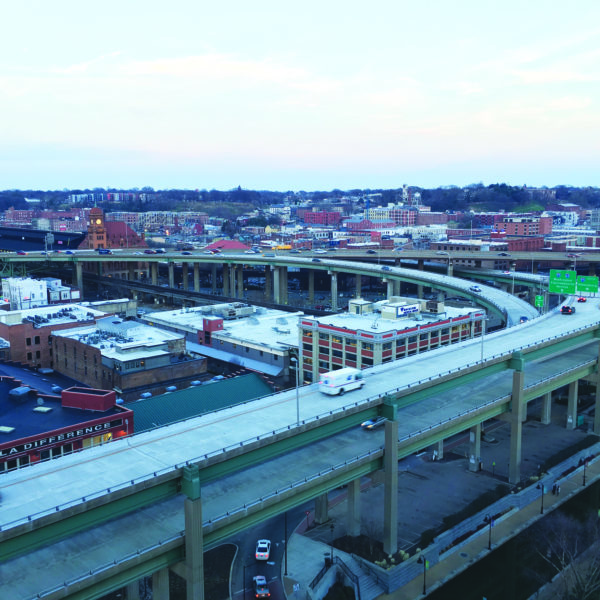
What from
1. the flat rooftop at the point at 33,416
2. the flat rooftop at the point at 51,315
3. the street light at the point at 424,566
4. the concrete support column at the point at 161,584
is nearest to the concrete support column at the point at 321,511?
the street light at the point at 424,566

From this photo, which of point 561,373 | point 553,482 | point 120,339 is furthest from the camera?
point 120,339

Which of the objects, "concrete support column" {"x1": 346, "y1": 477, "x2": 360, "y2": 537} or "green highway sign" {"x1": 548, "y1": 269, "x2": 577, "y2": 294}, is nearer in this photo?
"concrete support column" {"x1": 346, "y1": 477, "x2": 360, "y2": 537}

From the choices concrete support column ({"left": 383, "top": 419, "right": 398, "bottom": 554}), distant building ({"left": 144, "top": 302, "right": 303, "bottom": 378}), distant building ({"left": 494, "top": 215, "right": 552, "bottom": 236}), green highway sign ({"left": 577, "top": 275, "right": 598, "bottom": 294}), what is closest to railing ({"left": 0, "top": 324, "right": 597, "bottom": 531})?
concrete support column ({"left": 383, "top": 419, "right": 398, "bottom": 554})

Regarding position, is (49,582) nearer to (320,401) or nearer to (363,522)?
(320,401)

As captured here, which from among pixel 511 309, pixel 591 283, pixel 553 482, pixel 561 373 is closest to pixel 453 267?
pixel 511 309

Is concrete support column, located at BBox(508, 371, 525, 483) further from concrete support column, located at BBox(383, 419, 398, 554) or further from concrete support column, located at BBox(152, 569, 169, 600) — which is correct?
concrete support column, located at BBox(152, 569, 169, 600)

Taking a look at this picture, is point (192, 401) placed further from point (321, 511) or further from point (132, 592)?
point (132, 592)

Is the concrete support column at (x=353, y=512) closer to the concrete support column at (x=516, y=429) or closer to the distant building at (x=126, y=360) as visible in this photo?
the concrete support column at (x=516, y=429)

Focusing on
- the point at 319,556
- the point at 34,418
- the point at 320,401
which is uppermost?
the point at 320,401
